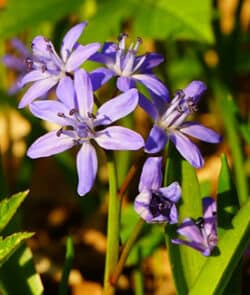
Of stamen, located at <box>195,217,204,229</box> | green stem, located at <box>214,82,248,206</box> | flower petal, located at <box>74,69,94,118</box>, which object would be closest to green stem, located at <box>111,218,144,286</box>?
stamen, located at <box>195,217,204,229</box>

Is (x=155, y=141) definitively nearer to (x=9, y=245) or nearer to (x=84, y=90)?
(x=84, y=90)

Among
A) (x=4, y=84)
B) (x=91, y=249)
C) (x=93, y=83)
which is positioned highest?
(x=93, y=83)

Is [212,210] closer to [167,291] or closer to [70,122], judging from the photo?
[70,122]

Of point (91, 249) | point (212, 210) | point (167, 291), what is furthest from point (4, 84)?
point (212, 210)

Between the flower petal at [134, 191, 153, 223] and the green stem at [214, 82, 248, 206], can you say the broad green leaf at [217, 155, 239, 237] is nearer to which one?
the flower petal at [134, 191, 153, 223]

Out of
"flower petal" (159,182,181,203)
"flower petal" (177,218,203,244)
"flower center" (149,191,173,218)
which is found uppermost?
"flower petal" (159,182,181,203)

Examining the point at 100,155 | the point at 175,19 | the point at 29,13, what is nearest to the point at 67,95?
the point at 175,19
